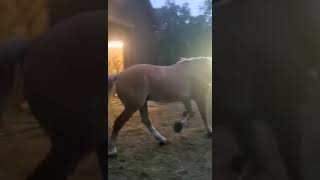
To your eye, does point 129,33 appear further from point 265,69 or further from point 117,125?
point 265,69

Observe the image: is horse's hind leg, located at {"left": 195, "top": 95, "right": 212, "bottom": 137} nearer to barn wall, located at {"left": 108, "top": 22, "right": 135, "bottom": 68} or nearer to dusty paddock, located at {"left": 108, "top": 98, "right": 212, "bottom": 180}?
dusty paddock, located at {"left": 108, "top": 98, "right": 212, "bottom": 180}

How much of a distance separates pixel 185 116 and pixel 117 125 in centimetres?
29

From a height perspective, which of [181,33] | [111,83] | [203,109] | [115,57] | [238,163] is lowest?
[238,163]

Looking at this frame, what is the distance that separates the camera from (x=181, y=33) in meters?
1.51

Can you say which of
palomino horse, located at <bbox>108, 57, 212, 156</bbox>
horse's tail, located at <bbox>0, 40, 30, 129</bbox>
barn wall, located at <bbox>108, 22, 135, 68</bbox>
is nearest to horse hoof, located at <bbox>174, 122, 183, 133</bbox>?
palomino horse, located at <bbox>108, 57, 212, 156</bbox>

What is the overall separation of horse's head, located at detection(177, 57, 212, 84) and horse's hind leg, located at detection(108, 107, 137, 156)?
29 centimetres

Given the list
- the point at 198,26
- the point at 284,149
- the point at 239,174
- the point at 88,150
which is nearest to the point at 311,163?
the point at 284,149

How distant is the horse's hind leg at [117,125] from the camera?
4.84 ft

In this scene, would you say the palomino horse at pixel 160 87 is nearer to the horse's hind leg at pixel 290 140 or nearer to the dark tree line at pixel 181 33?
the dark tree line at pixel 181 33

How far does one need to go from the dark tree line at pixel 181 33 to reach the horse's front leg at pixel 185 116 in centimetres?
19

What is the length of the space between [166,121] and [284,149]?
0.49 meters

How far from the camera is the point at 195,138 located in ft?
4.96

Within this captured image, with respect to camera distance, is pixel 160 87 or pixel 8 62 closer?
pixel 8 62

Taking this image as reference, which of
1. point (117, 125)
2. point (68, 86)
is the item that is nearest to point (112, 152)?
point (117, 125)
